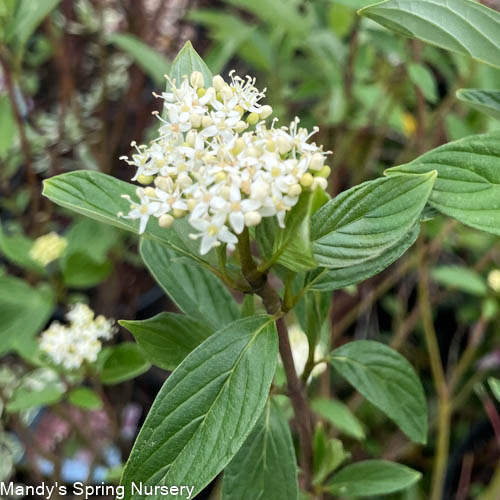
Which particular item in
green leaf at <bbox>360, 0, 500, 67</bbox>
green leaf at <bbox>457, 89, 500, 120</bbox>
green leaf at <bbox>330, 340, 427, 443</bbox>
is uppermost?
green leaf at <bbox>360, 0, 500, 67</bbox>

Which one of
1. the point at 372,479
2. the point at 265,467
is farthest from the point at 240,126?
the point at 372,479

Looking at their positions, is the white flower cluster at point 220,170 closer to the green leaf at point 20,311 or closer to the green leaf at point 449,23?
the green leaf at point 449,23

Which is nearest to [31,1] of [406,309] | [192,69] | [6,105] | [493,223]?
[6,105]

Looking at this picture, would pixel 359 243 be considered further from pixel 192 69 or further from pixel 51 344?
pixel 51 344

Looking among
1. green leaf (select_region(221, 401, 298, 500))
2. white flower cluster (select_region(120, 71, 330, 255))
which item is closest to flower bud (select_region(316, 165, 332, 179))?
white flower cluster (select_region(120, 71, 330, 255))

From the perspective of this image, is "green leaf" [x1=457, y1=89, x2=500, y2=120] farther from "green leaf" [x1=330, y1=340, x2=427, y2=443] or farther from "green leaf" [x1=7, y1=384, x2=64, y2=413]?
"green leaf" [x1=7, y1=384, x2=64, y2=413]

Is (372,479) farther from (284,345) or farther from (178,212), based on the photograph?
(178,212)
